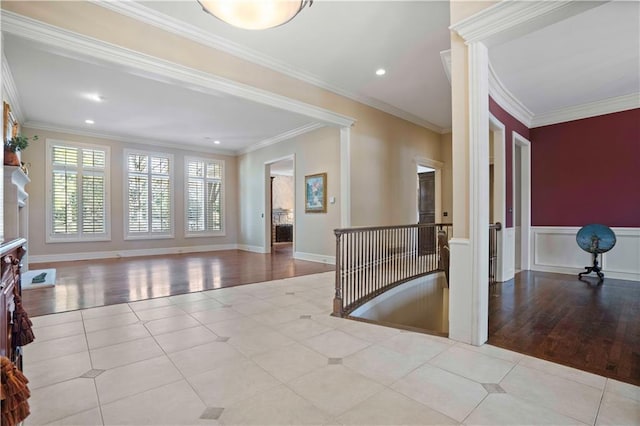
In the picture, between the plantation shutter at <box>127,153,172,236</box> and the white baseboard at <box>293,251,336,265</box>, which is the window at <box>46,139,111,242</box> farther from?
the white baseboard at <box>293,251,336,265</box>

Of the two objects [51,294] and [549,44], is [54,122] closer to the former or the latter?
[51,294]

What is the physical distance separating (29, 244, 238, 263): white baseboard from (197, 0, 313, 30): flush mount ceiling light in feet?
23.9

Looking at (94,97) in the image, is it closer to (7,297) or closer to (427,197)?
(7,297)

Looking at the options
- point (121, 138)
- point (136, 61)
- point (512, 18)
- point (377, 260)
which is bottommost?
point (377, 260)

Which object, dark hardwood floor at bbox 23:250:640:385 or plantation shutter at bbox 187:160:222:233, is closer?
dark hardwood floor at bbox 23:250:640:385

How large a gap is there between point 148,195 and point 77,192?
4.85 feet

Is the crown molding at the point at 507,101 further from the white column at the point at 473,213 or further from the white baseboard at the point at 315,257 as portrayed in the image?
the white baseboard at the point at 315,257

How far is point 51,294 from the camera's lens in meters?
4.05

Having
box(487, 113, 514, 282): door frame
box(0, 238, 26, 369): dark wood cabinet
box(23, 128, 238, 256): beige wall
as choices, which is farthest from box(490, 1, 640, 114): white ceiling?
box(23, 128, 238, 256): beige wall

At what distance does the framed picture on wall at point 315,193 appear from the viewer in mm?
6734

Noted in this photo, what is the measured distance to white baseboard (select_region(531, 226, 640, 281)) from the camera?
4801 mm

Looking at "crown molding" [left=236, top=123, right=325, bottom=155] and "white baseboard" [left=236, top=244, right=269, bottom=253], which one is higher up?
"crown molding" [left=236, top=123, right=325, bottom=155]

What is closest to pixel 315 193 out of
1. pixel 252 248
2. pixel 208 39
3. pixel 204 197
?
pixel 252 248

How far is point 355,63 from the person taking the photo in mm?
4543
